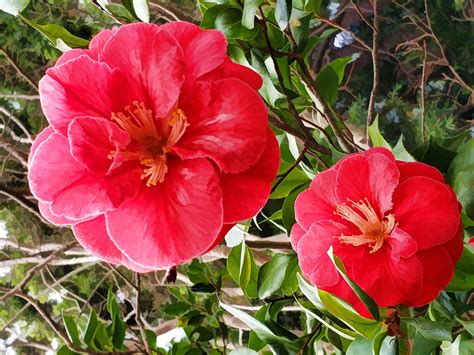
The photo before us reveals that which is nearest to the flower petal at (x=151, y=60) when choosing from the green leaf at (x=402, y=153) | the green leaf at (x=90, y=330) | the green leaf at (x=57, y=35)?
the green leaf at (x=57, y=35)

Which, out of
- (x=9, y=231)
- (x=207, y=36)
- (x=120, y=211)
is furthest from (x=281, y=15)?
(x=9, y=231)

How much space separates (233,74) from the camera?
41 centimetres

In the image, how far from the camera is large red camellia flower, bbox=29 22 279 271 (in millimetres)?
385

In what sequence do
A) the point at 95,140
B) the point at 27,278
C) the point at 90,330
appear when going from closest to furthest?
the point at 95,140 < the point at 90,330 < the point at 27,278

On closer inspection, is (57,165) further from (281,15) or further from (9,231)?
(9,231)

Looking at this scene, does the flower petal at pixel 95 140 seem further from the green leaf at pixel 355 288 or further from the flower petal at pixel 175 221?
the green leaf at pixel 355 288

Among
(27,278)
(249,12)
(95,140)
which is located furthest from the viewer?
(27,278)

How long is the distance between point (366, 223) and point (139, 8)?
238 millimetres

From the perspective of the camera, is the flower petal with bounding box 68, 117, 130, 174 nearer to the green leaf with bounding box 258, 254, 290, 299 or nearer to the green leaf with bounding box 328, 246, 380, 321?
the green leaf with bounding box 328, 246, 380, 321

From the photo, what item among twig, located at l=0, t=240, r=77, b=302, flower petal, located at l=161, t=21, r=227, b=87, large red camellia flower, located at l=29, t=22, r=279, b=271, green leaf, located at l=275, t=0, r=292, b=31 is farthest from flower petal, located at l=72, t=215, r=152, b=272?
twig, located at l=0, t=240, r=77, b=302

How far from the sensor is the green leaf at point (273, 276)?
0.64m

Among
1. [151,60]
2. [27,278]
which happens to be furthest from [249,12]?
[27,278]

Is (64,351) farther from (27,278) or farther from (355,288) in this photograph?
(355,288)

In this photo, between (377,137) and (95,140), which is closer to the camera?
(95,140)
